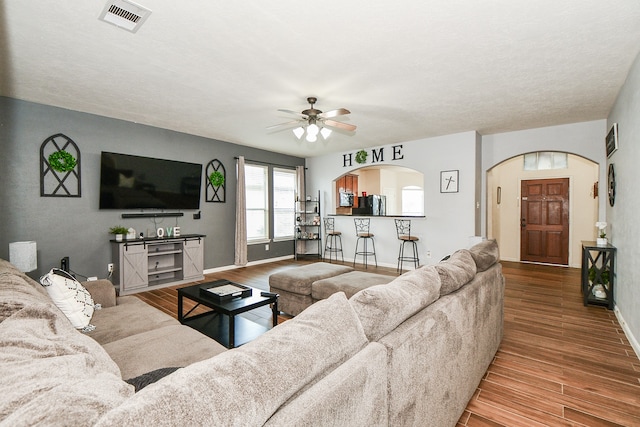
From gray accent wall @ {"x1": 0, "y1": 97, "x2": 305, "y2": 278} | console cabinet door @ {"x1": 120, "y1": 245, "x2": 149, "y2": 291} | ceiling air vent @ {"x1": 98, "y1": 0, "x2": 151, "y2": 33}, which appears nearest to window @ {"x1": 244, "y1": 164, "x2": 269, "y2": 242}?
gray accent wall @ {"x1": 0, "y1": 97, "x2": 305, "y2": 278}

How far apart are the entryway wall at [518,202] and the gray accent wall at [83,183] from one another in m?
5.91

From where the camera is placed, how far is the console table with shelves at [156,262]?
4.46 m

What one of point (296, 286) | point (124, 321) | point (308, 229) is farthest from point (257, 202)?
point (124, 321)

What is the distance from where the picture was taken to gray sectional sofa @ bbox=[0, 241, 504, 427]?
63cm

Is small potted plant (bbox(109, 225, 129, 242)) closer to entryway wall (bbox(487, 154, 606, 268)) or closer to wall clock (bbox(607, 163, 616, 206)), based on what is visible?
entryway wall (bbox(487, 154, 606, 268))

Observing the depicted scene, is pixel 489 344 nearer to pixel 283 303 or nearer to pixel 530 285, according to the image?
pixel 283 303

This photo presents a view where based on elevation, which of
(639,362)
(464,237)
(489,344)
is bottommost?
(639,362)

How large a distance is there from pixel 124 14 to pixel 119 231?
11.0 ft

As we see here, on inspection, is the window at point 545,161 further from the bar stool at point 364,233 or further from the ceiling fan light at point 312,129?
the ceiling fan light at point 312,129

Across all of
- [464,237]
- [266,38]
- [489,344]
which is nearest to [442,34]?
[266,38]

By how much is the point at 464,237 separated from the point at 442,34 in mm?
3999

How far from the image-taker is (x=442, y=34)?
2.44 metres

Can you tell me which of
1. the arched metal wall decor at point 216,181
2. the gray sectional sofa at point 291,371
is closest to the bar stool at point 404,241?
the arched metal wall decor at point 216,181

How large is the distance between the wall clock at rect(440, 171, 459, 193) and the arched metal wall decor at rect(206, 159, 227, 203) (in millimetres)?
4215
